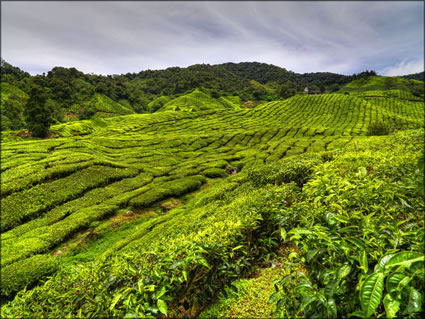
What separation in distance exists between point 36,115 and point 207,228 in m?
47.9

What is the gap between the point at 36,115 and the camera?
127 ft

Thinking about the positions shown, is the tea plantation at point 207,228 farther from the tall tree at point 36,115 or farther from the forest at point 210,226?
the tall tree at point 36,115

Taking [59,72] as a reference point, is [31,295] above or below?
below

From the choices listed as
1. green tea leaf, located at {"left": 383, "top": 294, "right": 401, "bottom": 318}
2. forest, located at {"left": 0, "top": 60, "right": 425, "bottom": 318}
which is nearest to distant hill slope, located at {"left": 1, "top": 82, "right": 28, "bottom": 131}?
forest, located at {"left": 0, "top": 60, "right": 425, "bottom": 318}

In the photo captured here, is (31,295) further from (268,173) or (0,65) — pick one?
(0,65)

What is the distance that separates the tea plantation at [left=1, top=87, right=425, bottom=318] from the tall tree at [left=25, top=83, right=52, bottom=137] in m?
3.31

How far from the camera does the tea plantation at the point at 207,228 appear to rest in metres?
2.09

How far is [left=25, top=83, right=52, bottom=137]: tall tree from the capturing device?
38.9m

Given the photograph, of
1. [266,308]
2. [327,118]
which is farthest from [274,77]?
[266,308]

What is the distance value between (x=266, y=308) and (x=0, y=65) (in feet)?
507

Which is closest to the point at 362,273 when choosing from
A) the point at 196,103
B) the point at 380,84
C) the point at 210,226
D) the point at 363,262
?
the point at 363,262

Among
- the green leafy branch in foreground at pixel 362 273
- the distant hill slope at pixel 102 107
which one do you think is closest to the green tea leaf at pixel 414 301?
the green leafy branch in foreground at pixel 362 273

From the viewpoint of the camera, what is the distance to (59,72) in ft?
367

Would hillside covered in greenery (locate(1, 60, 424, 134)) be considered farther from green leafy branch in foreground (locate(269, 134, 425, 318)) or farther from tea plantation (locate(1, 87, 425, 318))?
green leafy branch in foreground (locate(269, 134, 425, 318))
